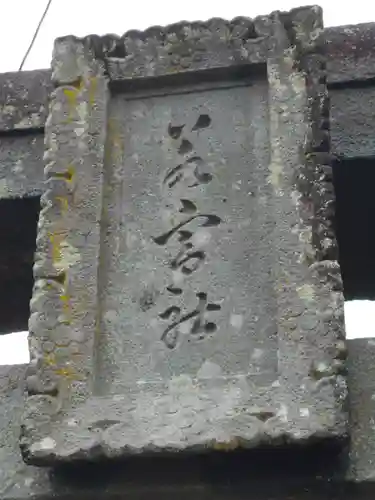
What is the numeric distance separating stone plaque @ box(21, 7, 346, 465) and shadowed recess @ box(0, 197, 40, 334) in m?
0.30

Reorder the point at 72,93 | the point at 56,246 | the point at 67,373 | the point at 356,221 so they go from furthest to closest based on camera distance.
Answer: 1. the point at 356,221
2. the point at 72,93
3. the point at 56,246
4. the point at 67,373

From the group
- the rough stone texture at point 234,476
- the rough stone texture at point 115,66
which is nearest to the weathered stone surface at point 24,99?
the rough stone texture at point 115,66

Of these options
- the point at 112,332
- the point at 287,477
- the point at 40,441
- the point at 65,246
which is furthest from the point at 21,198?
the point at 287,477

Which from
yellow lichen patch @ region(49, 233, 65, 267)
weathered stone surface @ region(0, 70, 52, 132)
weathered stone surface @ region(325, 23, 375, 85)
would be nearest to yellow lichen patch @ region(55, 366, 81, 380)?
yellow lichen patch @ region(49, 233, 65, 267)

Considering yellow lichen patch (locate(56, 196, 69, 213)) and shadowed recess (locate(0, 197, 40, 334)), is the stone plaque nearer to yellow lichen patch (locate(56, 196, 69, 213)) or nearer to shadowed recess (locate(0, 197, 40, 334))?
yellow lichen patch (locate(56, 196, 69, 213))

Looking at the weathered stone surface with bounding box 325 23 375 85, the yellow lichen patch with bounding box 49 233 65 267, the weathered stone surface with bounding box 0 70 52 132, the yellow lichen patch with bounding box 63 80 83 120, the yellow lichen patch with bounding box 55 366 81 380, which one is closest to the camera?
the yellow lichen patch with bounding box 55 366 81 380

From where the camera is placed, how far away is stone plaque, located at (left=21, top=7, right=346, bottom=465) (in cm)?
235

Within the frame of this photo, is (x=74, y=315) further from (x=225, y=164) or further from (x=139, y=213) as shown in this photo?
(x=225, y=164)

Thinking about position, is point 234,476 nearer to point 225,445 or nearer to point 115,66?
point 225,445

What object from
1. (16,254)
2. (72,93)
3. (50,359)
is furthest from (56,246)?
(16,254)

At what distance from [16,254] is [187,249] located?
689 millimetres

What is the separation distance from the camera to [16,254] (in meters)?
3.13

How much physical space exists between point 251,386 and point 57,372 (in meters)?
0.41

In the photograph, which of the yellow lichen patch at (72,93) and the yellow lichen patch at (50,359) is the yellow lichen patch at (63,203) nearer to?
the yellow lichen patch at (72,93)
